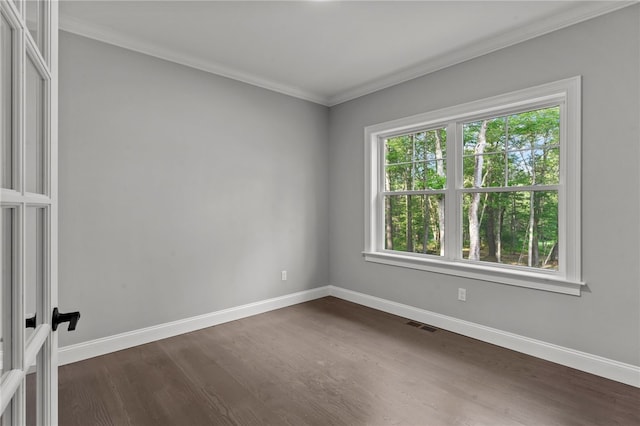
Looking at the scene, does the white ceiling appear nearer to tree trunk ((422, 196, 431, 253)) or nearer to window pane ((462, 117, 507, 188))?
window pane ((462, 117, 507, 188))

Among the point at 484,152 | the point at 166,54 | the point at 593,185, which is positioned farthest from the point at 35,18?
the point at 484,152

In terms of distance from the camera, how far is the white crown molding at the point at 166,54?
2624 millimetres

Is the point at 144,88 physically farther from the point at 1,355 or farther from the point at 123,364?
the point at 1,355

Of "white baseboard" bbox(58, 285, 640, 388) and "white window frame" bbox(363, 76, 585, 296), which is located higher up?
"white window frame" bbox(363, 76, 585, 296)

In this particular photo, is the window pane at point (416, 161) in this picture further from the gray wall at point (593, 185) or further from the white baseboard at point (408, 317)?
Result: the white baseboard at point (408, 317)

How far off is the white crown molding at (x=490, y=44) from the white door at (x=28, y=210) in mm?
3140

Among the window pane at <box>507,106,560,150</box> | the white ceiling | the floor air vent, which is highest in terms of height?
the white ceiling

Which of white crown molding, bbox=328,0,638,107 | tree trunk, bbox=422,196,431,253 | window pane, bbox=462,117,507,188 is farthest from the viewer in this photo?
tree trunk, bbox=422,196,431,253

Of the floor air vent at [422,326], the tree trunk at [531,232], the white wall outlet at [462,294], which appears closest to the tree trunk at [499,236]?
the tree trunk at [531,232]

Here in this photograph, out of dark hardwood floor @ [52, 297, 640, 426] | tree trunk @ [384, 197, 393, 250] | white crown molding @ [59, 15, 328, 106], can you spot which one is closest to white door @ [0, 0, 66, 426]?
dark hardwood floor @ [52, 297, 640, 426]

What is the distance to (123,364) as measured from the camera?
2.62 meters

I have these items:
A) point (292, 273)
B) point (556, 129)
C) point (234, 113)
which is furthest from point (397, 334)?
point (234, 113)

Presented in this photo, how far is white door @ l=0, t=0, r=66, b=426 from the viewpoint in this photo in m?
0.61

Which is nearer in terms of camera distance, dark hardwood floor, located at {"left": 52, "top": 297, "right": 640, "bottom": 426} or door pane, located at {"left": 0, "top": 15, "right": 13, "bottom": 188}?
door pane, located at {"left": 0, "top": 15, "right": 13, "bottom": 188}
